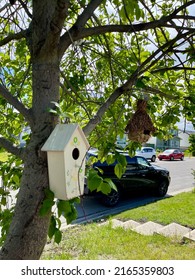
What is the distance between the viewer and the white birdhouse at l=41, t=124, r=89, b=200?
109cm

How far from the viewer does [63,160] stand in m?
1.10

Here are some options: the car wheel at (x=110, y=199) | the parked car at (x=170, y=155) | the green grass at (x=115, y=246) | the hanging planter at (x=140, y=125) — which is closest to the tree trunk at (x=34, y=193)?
the hanging planter at (x=140, y=125)

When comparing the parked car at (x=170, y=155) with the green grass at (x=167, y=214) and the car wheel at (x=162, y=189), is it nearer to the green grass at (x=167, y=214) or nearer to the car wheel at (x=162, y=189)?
the car wheel at (x=162, y=189)

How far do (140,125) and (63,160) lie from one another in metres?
0.77

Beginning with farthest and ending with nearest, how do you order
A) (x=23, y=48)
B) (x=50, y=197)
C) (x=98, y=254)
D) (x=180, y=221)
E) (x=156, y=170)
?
(x=156, y=170) → (x=180, y=221) → (x=98, y=254) → (x=23, y=48) → (x=50, y=197)

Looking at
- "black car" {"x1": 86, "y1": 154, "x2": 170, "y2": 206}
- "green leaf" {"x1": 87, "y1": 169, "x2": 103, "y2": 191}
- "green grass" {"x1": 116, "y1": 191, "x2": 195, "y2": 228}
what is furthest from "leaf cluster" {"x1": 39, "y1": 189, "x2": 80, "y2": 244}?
"black car" {"x1": 86, "y1": 154, "x2": 170, "y2": 206}

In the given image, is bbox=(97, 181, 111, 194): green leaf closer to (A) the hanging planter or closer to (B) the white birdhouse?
(B) the white birdhouse

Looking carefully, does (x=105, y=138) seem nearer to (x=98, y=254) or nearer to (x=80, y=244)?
(x=98, y=254)

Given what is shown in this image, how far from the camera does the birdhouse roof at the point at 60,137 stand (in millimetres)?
1088

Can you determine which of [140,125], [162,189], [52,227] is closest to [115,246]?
[140,125]
